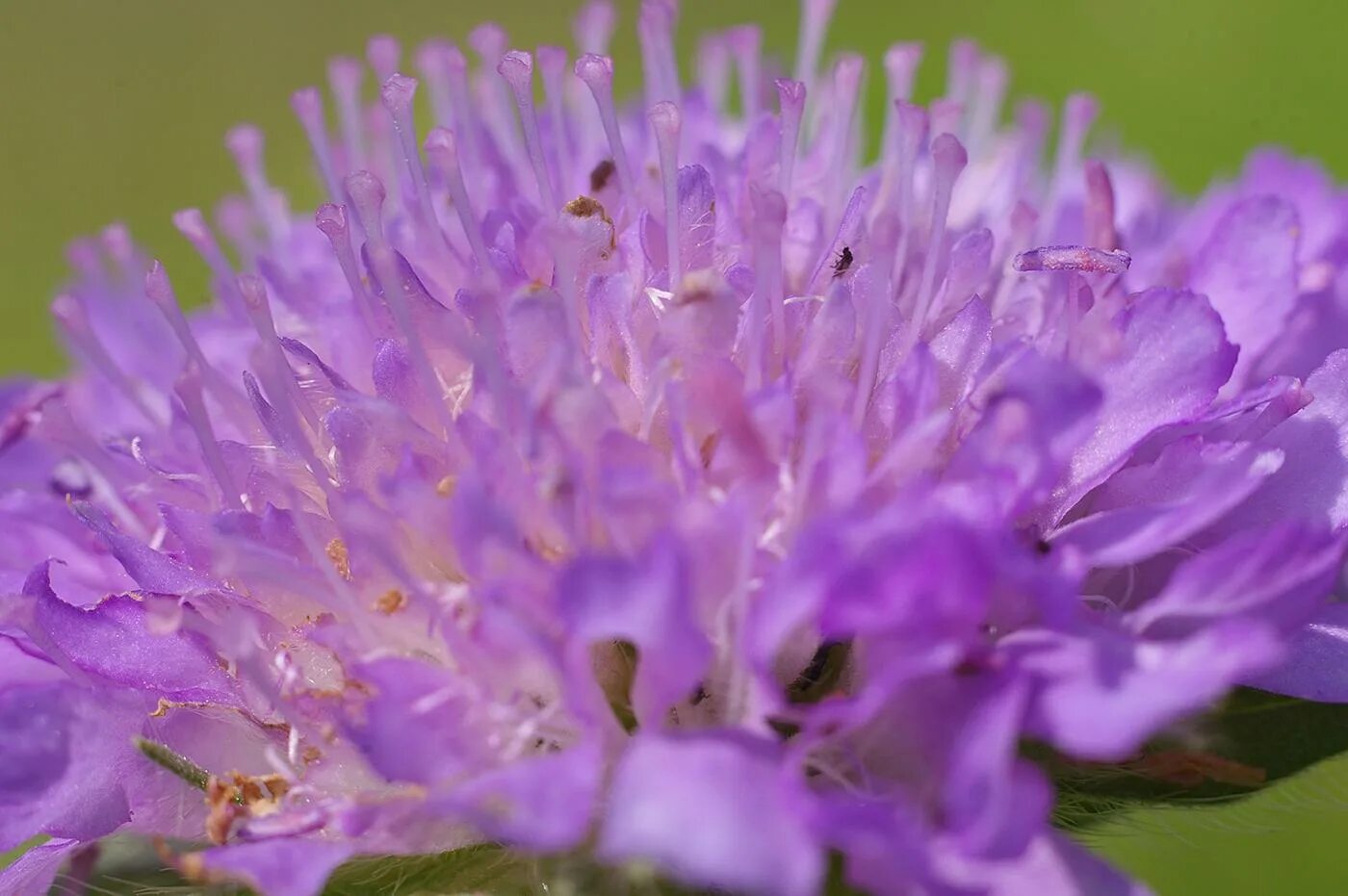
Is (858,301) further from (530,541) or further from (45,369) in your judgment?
(45,369)

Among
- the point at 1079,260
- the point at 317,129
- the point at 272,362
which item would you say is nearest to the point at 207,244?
the point at 317,129

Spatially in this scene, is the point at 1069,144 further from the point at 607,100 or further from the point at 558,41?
the point at 558,41

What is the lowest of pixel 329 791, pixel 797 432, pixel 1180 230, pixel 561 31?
pixel 329 791

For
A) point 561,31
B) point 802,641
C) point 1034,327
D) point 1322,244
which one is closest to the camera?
point 802,641

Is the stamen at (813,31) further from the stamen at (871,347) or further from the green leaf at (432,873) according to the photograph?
the green leaf at (432,873)

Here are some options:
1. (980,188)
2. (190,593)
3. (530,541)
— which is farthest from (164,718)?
(980,188)
